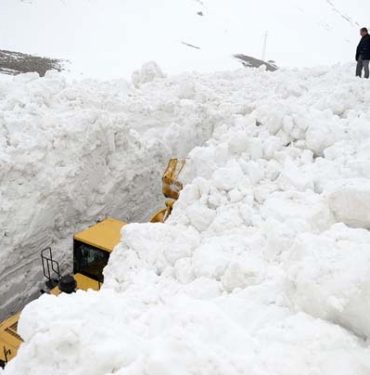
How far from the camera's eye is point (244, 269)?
12.0 ft

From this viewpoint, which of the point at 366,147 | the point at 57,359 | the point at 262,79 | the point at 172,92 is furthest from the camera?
the point at 262,79

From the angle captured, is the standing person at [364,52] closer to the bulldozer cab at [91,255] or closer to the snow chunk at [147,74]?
the snow chunk at [147,74]

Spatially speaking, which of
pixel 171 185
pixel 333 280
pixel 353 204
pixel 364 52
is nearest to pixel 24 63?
pixel 171 185

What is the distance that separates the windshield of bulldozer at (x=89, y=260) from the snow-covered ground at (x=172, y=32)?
13.8 m

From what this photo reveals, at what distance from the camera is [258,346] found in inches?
104

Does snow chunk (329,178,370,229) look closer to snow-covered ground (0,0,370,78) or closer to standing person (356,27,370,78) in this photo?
standing person (356,27,370,78)

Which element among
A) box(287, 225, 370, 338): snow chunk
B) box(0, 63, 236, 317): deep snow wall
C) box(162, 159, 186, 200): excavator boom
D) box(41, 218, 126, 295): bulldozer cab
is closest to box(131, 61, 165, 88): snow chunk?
box(0, 63, 236, 317): deep snow wall

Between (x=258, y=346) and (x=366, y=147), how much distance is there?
3.73 meters

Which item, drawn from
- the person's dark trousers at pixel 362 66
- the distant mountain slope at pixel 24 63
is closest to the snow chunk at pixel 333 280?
the person's dark trousers at pixel 362 66

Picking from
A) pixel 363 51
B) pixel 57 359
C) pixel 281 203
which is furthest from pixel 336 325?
pixel 363 51

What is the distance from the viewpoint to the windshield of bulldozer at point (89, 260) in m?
5.95

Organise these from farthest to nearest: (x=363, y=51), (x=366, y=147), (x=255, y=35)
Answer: (x=255, y=35) → (x=363, y=51) → (x=366, y=147)

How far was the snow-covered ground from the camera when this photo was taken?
22453mm

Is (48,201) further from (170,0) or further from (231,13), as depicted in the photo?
(231,13)
